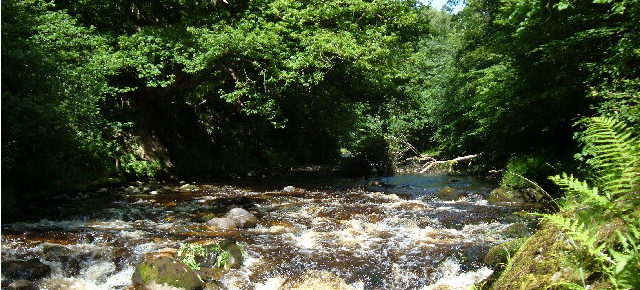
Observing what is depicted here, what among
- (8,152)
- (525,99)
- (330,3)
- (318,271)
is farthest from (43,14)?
(525,99)

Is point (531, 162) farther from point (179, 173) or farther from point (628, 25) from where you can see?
point (179, 173)

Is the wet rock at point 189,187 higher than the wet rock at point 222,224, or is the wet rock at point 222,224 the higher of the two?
the wet rock at point 222,224

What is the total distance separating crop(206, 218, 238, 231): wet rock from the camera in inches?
350

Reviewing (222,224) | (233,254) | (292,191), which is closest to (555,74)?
(292,191)

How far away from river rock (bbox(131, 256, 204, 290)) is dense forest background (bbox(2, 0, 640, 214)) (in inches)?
184

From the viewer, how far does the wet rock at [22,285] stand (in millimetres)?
5273

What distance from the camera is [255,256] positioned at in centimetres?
702

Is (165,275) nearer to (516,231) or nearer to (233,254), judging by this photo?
(233,254)

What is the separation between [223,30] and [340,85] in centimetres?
576

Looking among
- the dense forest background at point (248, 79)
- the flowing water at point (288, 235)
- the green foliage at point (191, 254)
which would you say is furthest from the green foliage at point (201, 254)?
the dense forest background at point (248, 79)

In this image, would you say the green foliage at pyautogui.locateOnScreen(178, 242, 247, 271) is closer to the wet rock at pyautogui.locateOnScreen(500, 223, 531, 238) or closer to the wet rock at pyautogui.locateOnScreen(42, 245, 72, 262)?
the wet rock at pyautogui.locateOnScreen(42, 245, 72, 262)

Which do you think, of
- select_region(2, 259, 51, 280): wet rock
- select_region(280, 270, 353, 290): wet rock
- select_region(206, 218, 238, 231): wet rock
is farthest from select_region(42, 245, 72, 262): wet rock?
select_region(280, 270, 353, 290): wet rock

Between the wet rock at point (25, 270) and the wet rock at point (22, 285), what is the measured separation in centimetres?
30

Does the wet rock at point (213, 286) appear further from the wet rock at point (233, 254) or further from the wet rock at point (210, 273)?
the wet rock at point (233, 254)
